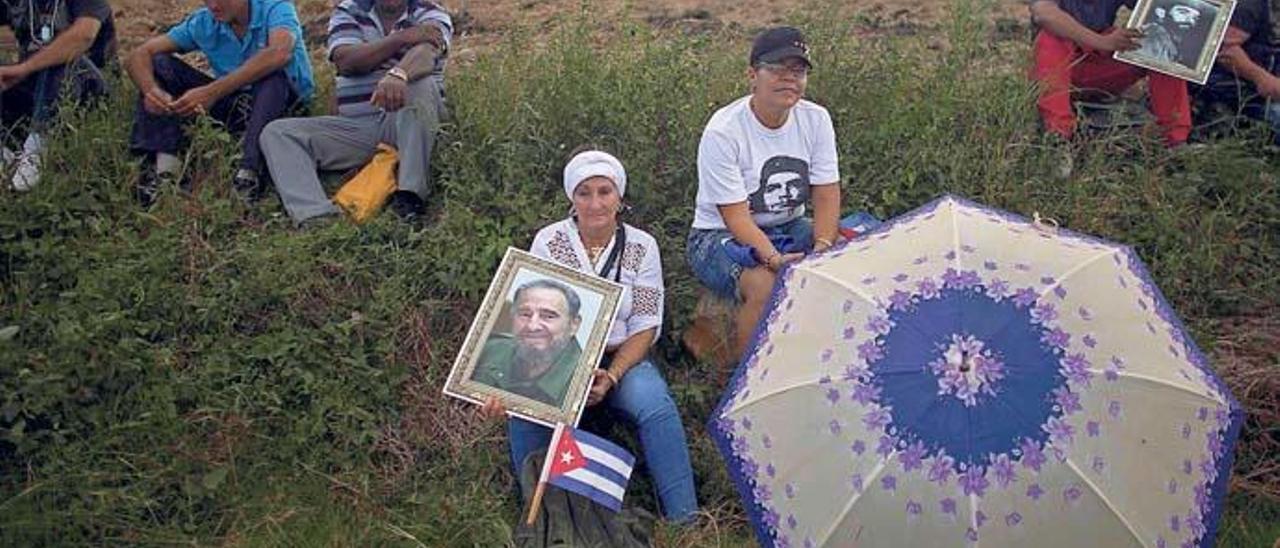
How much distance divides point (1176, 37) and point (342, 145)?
135 inches

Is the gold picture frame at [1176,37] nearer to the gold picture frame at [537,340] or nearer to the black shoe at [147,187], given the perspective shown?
the gold picture frame at [537,340]

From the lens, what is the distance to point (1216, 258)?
546 centimetres

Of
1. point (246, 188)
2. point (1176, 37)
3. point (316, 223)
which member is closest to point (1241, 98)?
point (1176, 37)

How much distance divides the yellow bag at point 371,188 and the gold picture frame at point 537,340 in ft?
4.56

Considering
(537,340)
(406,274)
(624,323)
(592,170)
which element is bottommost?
(406,274)

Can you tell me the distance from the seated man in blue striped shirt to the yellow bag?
4cm

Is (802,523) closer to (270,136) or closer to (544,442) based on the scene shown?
(544,442)

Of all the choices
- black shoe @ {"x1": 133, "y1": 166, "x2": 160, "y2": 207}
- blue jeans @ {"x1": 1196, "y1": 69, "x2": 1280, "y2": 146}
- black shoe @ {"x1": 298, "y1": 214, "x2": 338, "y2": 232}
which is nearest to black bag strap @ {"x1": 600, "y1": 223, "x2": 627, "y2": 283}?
black shoe @ {"x1": 298, "y1": 214, "x2": 338, "y2": 232}

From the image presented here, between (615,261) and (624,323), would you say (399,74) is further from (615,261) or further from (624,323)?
(624,323)

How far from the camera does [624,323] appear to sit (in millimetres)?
4578

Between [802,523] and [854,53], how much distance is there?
340 cm

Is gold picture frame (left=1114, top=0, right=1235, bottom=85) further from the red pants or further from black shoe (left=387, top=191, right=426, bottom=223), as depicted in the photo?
black shoe (left=387, top=191, right=426, bottom=223)

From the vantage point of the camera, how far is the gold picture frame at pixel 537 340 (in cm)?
426

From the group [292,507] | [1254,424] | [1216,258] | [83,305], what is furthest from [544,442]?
[1216,258]
